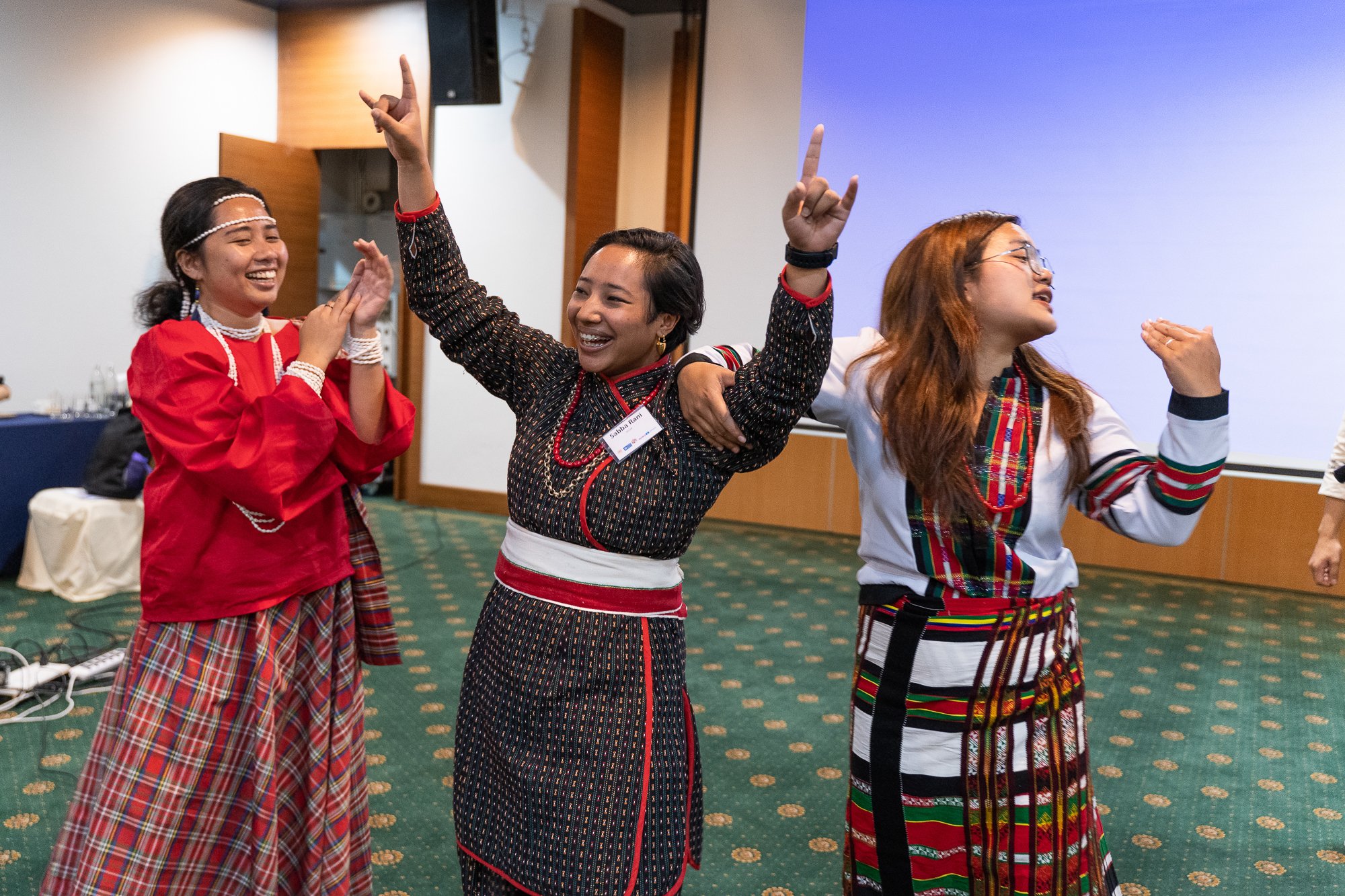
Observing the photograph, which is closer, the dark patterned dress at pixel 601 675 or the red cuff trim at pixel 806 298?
the red cuff trim at pixel 806 298

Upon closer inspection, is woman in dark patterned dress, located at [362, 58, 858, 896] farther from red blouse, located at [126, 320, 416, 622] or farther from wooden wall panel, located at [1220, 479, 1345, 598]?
wooden wall panel, located at [1220, 479, 1345, 598]

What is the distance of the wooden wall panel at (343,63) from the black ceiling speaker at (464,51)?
1.43 ft

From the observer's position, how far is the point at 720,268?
6.51 meters

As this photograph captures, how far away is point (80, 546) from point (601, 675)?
12.9 ft

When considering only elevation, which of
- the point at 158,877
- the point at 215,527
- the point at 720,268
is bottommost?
the point at 158,877

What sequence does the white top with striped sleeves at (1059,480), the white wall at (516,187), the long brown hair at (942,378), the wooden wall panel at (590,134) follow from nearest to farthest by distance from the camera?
1. the white top with striped sleeves at (1059,480)
2. the long brown hair at (942,378)
3. the wooden wall panel at (590,134)
4. the white wall at (516,187)

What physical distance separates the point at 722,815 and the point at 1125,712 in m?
1.68

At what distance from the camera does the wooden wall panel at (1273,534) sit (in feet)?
17.7

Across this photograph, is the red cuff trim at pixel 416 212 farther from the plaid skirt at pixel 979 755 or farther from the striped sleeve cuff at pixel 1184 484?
the striped sleeve cuff at pixel 1184 484

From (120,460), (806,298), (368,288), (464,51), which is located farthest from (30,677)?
(464,51)

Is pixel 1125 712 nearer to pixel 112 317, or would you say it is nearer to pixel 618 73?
pixel 618 73

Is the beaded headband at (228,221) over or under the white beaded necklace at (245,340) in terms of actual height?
over

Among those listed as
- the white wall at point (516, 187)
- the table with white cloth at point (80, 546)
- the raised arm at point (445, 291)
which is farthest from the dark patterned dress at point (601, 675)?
the white wall at point (516, 187)

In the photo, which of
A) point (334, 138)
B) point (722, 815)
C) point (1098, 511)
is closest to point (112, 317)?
point (334, 138)
